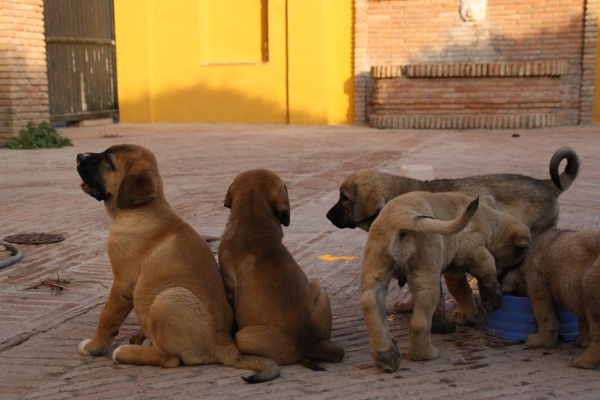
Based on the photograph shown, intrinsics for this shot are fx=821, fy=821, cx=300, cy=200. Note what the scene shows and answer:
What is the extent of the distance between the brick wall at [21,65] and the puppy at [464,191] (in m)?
12.8

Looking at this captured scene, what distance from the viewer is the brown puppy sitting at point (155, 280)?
436 centimetres

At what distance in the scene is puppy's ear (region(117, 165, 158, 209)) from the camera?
461 centimetres

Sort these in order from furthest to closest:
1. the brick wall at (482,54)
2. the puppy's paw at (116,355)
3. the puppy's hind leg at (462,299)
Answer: the brick wall at (482,54)
the puppy's hind leg at (462,299)
the puppy's paw at (116,355)

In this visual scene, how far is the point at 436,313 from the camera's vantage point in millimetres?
5039

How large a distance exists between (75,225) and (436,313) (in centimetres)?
485

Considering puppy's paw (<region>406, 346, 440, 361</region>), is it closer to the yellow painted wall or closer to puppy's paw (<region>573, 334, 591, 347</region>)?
puppy's paw (<region>573, 334, 591, 347</region>)


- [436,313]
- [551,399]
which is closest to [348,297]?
[436,313]

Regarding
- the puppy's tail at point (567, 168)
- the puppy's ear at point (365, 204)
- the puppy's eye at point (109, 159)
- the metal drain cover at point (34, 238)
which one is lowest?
the metal drain cover at point (34, 238)

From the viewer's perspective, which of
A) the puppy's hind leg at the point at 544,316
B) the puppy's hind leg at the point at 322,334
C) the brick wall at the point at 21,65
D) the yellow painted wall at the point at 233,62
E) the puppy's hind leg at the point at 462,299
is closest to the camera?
the puppy's hind leg at the point at 322,334

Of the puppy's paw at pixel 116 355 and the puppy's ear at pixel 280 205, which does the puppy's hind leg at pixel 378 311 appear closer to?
the puppy's ear at pixel 280 205

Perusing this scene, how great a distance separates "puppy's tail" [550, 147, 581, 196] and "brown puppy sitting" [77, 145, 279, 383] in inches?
95.6

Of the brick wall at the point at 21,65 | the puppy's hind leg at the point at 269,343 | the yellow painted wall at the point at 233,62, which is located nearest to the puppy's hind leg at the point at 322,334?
the puppy's hind leg at the point at 269,343

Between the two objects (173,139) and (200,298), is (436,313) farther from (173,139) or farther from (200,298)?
(173,139)

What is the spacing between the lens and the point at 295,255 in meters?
7.29
